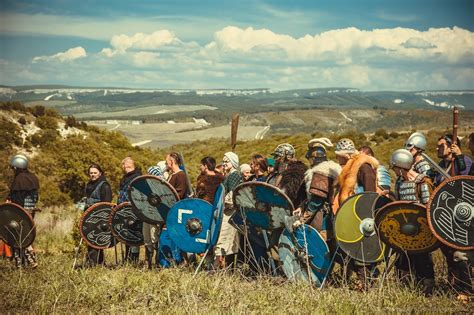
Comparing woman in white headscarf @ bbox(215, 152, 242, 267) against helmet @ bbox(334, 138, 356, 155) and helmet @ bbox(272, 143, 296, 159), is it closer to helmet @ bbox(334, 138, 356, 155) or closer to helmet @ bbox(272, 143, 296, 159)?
helmet @ bbox(272, 143, 296, 159)

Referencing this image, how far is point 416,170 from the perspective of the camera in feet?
21.2

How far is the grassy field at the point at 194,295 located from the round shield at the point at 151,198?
32.6 inches

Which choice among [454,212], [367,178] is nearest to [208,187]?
[367,178]

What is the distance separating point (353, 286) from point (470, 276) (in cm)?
122

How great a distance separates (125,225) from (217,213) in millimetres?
1793

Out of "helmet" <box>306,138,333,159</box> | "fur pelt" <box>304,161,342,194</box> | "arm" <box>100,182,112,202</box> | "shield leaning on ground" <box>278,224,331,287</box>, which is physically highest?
"helmet" <box>306,138,333,159</box>

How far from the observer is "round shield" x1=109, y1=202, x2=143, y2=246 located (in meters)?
8.16

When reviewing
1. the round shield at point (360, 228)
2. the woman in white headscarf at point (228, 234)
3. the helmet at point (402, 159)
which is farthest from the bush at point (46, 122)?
the helmet at point (402, 159)

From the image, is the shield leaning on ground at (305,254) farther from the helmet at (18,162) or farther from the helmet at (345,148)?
the helmet at (18,162)

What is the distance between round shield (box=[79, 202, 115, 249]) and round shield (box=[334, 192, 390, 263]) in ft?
11.4

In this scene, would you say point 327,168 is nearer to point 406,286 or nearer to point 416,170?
point 416,170

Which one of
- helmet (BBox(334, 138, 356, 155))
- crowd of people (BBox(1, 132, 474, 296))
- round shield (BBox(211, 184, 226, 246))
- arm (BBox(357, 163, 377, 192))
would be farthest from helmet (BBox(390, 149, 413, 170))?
round shield (BBox(211, 184, 226, 246))

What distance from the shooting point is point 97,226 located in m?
8.37

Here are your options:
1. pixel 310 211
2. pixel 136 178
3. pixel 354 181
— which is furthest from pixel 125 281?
pixel 354 181
